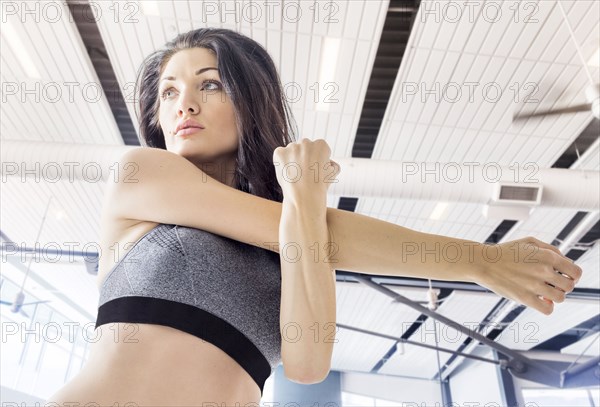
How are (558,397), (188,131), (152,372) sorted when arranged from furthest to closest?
(558,397) → (188,131) → (152,372)

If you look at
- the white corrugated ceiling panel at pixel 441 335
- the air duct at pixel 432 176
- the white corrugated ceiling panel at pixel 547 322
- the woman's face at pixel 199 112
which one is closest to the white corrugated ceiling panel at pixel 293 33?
the air duct at pixel 432 176

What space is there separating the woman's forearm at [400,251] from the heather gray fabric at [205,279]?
149 mm

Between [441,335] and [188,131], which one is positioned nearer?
[188,131]

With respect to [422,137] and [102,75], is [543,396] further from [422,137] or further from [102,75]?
[102,75]

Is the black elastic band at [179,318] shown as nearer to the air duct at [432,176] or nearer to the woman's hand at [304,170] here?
the woman's hand at [304,170]

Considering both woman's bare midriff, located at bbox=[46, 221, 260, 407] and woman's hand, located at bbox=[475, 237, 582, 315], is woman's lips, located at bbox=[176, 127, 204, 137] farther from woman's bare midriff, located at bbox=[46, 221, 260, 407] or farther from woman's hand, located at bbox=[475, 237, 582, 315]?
woman's hand, located at bbox=[475, 237, 582, 315]

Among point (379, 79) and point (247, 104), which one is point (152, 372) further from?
point (379, 79)

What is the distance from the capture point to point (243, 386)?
688 mm

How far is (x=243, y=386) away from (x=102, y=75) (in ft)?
17.0

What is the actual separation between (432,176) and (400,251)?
4270 millimetres

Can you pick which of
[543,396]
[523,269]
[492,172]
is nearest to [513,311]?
[543,396]

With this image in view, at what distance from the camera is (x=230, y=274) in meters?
0.74

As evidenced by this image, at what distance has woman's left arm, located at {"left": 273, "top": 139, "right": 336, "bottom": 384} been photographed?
2.30 feet

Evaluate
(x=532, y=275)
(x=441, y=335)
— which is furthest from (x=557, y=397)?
(x=532, y=275)
